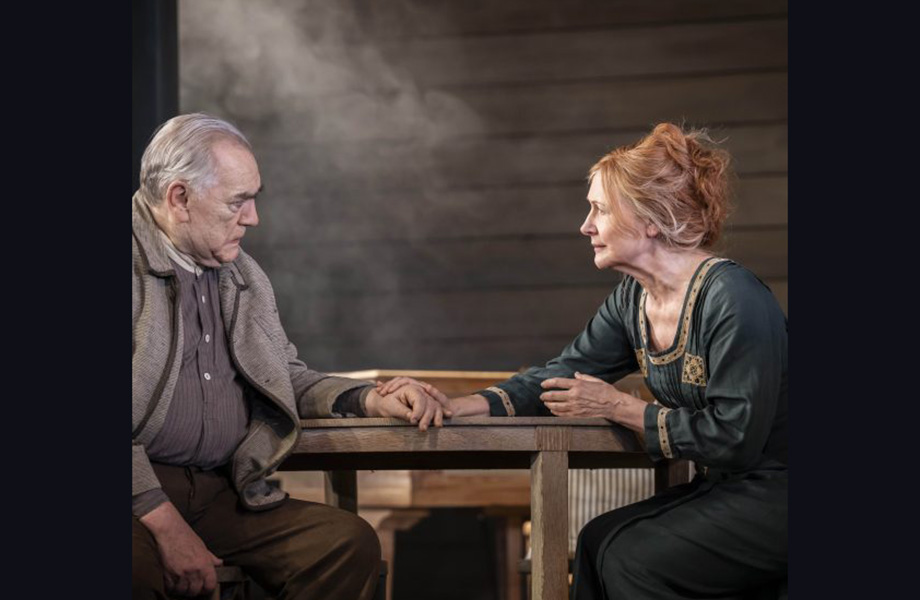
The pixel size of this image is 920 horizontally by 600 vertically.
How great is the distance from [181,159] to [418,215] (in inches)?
105

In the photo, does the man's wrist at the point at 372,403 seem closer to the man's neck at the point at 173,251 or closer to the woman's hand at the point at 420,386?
the woman's hand at the point at 420,386

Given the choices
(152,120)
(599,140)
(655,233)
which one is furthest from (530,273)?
(655,233)

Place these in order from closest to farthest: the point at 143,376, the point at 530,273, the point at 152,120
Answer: the point at 143,376 → the point at 152,120 → the point at 530,273

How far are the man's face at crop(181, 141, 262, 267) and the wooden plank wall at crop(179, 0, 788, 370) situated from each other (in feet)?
8.47

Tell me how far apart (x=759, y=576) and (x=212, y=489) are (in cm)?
105

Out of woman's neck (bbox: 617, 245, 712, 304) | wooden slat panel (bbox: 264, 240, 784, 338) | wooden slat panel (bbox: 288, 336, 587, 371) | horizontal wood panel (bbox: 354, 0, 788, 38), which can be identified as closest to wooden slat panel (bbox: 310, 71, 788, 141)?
horizontal wood panel (bbox: 354, 0, 788, 38)

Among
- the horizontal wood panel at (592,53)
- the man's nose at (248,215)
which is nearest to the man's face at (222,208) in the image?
the man's nose at (248,215)

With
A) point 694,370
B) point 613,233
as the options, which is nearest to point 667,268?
point 613,233

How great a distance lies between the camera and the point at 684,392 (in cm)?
255

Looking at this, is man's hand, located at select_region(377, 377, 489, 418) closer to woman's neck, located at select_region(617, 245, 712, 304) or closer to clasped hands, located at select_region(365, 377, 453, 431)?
clasped hands, located at select_region(365, 377, 453, 431)

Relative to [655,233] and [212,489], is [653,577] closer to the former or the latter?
[655,233]

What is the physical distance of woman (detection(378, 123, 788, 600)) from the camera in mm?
2396

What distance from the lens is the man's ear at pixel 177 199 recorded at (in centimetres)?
254

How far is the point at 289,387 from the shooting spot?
8.28ft
